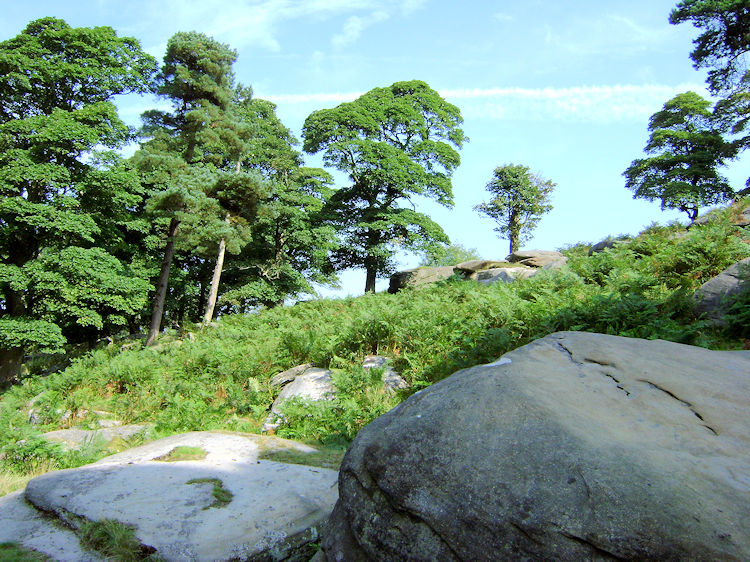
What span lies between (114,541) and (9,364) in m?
Result: 20.2

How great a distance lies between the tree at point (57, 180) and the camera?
17.5 m

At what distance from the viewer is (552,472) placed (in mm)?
2529

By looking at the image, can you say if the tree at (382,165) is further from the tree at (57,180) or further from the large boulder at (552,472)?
the large boulder at (552,472)

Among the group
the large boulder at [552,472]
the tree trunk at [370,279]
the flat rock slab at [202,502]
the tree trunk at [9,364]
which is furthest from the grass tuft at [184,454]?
the tree trunk at [370,279]

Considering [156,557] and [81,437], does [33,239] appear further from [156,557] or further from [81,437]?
[156,557]

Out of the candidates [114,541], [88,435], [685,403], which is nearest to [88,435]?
[88,435]

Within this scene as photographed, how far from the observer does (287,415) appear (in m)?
8.45

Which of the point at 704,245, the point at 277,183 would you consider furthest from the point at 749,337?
the point at 277,183

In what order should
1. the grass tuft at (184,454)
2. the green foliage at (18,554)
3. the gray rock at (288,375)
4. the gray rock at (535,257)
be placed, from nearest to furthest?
the green foliage at (18,554) → the grass tuft at (184,454) → the gray rock at (288,375) → the gray rock at (535,257)

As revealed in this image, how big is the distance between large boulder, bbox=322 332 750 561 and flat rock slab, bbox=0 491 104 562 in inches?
90.1

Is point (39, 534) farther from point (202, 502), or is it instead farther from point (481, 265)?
point (481, 265)

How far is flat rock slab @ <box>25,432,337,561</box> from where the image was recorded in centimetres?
385

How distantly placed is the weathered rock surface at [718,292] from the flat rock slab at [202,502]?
280 inches

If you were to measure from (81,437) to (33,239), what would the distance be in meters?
14.3
